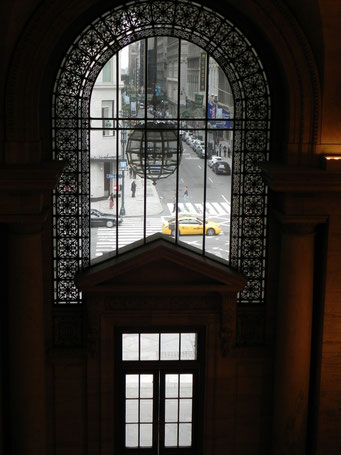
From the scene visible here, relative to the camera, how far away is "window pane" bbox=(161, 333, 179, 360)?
1722cm

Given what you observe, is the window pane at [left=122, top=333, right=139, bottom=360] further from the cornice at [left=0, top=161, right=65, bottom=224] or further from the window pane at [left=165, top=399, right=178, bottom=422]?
the cornice at [left=0, top=161, right=65, bottom=224]

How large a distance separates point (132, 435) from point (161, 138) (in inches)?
253

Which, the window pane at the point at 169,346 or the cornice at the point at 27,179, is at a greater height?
the cornice at the point at 27,179

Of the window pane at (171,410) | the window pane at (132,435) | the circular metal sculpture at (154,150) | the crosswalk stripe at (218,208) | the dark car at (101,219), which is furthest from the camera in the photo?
the window pane at (132,435)

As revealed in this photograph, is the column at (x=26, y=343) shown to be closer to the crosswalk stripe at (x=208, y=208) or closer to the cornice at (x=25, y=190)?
the cornice at (x=25, y=190)

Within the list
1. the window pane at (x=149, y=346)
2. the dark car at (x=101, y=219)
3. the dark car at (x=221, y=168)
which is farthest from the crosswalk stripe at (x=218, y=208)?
the window pane at (x=149, y=346)

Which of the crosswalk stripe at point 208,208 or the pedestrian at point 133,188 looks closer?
the pedestrian at point 133,188

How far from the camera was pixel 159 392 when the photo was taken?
57.3ft

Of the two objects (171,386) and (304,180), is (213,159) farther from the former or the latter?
(171,386)

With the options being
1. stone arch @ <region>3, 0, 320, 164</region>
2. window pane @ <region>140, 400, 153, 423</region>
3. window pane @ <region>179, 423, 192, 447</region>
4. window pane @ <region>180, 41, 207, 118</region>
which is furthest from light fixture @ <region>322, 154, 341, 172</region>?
window pane @ <region>179, 423, 192, 447</region>

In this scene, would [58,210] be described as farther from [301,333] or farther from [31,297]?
[301,333]

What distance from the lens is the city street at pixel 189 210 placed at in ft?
54.4

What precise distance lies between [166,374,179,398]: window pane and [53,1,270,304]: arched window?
2.32 meters

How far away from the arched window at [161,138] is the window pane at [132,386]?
7.22ft
